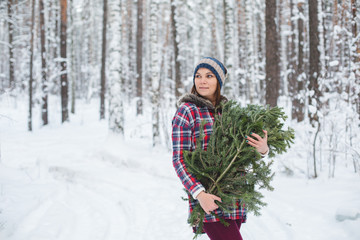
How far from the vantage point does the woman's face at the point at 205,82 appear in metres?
2.05

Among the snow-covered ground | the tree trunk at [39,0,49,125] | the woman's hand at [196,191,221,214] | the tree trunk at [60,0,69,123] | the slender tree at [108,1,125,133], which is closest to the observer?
the woman's hand at [196,191,221,214]

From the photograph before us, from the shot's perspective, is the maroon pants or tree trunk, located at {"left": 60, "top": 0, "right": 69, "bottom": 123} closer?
the maroon pants

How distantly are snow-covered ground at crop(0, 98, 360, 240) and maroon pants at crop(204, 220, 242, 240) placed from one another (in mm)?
1857

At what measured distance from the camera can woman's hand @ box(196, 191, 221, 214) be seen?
1688 millimetres

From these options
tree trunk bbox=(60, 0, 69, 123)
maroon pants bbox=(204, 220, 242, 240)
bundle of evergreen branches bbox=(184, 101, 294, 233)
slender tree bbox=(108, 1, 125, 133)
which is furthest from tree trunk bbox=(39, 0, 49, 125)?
maroon pants bbox=(204, 220, 242, 240)

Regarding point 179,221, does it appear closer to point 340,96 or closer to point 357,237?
point 357,237

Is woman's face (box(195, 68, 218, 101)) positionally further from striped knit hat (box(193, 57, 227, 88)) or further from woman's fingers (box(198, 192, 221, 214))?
woman's fingers (box(198, 192, 221, 214))

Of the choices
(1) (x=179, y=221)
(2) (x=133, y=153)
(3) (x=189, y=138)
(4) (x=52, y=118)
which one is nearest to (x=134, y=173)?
(2) (x=133, y=153)

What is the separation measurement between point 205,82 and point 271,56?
7322 millimetres

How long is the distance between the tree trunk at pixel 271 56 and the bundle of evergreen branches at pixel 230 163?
6886 mm

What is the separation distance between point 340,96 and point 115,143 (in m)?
6.31

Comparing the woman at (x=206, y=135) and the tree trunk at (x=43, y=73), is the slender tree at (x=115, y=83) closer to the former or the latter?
the tree trunk at (x=43, y=73)

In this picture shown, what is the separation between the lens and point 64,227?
153 inches

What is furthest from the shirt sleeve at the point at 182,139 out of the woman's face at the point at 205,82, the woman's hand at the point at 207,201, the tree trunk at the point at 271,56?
the tree trunk at the point at 271,56
